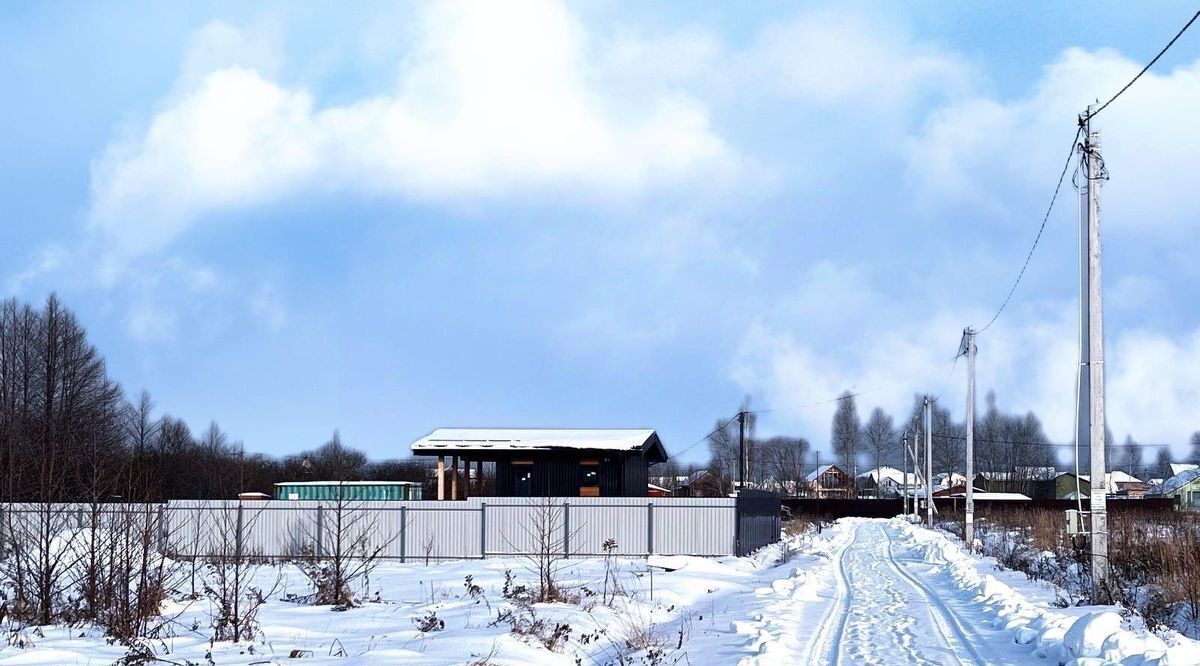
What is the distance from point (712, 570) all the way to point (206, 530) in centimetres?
1474

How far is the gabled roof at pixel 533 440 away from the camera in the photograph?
37156 millimetres

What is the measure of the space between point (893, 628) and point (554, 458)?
24.1m

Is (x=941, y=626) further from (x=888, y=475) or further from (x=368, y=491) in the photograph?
(x=888, y=475)

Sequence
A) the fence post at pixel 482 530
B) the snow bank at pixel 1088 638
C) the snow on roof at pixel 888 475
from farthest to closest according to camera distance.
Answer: the snow on roof at pixel 888 475 → the fence post at pixel 482 530 → the snow bank at pixel 1088 638

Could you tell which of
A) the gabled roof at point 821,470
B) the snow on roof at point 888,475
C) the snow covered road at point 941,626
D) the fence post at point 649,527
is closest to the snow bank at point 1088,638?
the snow covered road at point 941,626

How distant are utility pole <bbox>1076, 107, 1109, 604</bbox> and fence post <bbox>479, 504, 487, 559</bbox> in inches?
656

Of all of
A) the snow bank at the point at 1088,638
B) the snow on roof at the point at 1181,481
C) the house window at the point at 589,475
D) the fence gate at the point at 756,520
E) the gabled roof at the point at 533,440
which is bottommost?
the snow on roof at the point at 1181,481

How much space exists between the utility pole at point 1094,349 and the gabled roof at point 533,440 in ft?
64.4

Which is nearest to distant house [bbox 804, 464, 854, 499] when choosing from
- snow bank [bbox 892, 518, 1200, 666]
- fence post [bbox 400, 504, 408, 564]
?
fence post [bbox 400, 504, 408, 564]

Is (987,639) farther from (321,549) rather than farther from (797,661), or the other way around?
(321,549)

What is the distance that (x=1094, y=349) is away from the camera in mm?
18844

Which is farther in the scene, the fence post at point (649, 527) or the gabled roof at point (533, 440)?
the gabled roof at point (533, 440)

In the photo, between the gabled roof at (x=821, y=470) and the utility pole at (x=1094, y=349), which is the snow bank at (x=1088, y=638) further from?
the gabled roof at (x=821, y=470)

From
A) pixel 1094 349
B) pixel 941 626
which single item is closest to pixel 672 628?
pixel 941 626
